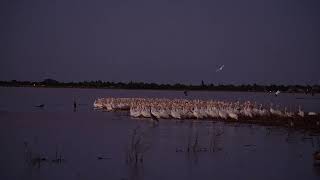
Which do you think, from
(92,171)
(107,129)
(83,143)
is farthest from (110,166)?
(107,129)

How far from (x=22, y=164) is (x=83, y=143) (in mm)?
5714

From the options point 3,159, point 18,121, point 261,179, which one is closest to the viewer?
point 261,179

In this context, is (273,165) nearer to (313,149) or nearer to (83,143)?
(313,149)

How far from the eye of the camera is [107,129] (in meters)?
30.8

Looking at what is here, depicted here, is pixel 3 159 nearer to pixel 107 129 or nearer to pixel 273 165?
pixel 273 165

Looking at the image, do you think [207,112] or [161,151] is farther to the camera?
[207,112]

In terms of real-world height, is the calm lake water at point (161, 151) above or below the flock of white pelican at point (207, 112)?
below

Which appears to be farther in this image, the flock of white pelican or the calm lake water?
the flock of white pelican

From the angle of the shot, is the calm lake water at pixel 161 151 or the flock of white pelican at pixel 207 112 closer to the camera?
the calm lake water at pixel 161 151

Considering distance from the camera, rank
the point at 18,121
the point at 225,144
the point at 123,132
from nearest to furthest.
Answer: the point at 225,144, the point at 123,132, the point at 18,121

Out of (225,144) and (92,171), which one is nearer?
Result: (92,171)

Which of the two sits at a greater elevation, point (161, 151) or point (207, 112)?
point (207, 112)

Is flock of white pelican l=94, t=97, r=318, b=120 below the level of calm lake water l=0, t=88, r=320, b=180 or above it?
above

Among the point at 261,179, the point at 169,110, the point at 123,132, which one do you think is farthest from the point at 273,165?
the point at 169,110
